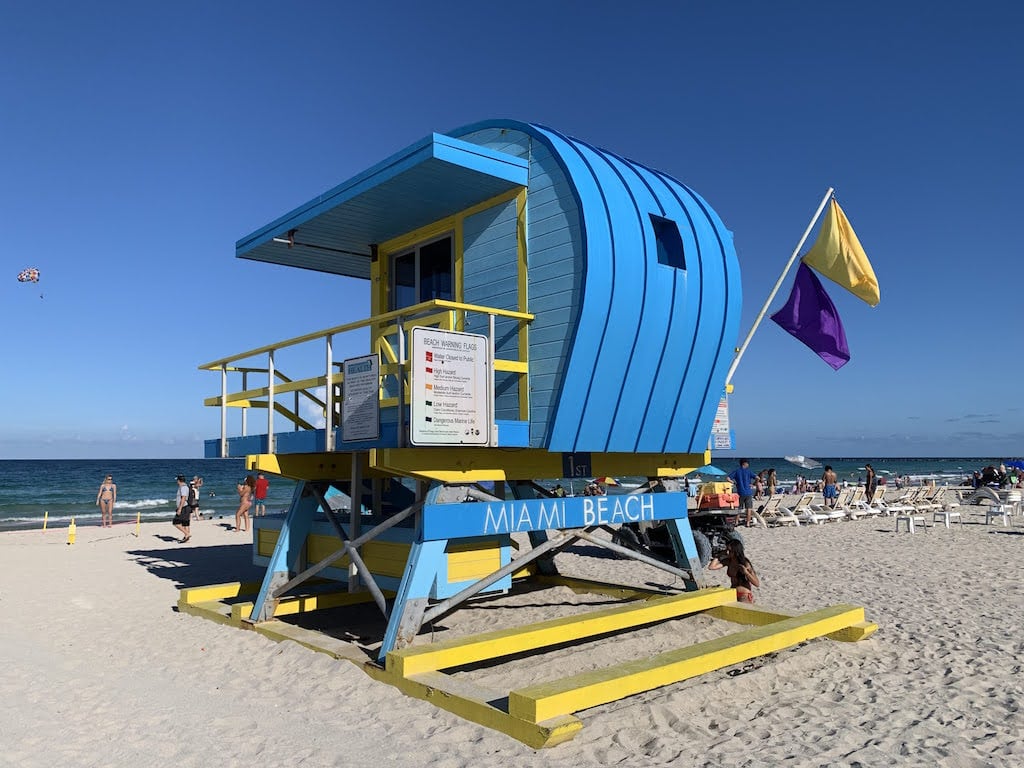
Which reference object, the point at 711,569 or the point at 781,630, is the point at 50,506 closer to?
the point at 711,569

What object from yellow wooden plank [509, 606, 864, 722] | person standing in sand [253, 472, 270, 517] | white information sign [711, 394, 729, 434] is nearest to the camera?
yellow wooden plank [509, 606, 864, 722]

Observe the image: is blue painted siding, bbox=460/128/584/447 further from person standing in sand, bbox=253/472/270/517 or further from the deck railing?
person standing in sand, bbox=253/472/270/517

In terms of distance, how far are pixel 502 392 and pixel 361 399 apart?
1.44 metres

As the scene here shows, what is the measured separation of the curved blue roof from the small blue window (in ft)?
0.15

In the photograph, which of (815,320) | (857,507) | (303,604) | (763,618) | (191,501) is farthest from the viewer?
(857,507)

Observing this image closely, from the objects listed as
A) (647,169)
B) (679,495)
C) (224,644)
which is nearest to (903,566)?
(679,495)

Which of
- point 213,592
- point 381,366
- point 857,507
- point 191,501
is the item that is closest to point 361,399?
point 381,366

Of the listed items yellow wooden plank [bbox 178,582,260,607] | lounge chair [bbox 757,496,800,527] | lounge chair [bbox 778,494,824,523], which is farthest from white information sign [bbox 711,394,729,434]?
lounge chair [bbox 778,494,824,523]

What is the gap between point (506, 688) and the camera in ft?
24.8

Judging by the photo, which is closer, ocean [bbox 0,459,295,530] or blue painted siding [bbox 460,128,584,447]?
blue painted siding [bbox 460,128,584,447]

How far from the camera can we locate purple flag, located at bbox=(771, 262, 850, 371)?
13.0 metres

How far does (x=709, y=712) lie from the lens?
6.43 m

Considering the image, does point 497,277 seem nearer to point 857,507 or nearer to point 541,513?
point 541,513

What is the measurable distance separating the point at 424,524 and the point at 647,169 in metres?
5.02
